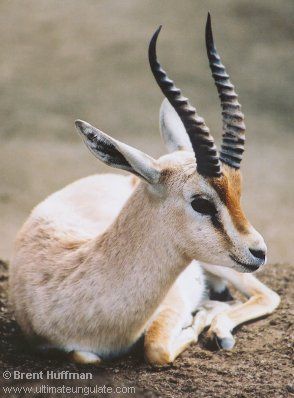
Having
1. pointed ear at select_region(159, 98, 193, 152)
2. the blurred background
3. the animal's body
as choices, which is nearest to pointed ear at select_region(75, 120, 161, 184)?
the animal's body

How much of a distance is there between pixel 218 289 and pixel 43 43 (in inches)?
341

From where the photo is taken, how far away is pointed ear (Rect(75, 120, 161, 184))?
4.49m

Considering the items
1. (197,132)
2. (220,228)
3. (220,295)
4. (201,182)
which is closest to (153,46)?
(197,132)

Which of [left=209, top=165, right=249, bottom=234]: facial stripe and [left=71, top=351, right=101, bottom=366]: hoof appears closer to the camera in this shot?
[left=209, top=165, right=249, bottom=234]: facial stripe

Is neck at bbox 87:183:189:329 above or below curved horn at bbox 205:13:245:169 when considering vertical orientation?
below

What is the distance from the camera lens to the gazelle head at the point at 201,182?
4504mm

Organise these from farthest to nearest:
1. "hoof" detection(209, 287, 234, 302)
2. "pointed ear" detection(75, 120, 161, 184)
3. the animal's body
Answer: "hoof" detection(209, 287, 234, 302), the animal's body, "pointed ear" detection(75, 120, 161, 184)

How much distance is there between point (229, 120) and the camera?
4762 mm

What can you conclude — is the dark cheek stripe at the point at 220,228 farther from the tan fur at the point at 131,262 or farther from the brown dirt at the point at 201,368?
the brown dirt at the point at 201,368

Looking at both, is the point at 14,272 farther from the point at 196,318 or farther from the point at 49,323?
the point at 196,318

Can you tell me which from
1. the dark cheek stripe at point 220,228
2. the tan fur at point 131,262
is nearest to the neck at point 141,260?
the tan fur at point 131,262

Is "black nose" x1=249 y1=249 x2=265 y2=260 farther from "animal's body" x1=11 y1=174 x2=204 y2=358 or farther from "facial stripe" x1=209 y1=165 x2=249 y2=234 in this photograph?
"animal's body" x1=11 y1=174 x2=204 y2=358

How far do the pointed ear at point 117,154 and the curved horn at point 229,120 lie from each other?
46 centimetres

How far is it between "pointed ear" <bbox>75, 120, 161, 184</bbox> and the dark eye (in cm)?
29
